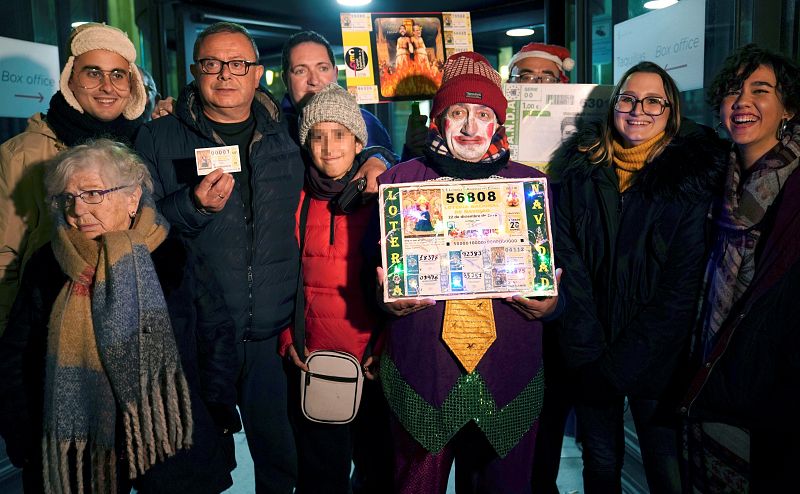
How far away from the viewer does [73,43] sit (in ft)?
8.22

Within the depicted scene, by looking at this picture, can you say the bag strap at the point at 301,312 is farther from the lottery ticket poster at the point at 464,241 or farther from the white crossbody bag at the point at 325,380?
the lottery ticket poster at the point at 464,241

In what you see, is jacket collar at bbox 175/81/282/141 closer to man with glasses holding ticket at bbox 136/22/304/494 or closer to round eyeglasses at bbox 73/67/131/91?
man with glasses holding ticket at bbox 136/22/304/494

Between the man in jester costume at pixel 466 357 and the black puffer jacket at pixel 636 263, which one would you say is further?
the black puffer jacket at pixel 636 263

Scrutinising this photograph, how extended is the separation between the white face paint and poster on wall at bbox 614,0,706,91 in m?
A: 1.94

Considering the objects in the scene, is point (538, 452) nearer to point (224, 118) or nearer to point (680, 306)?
point (680, 306)

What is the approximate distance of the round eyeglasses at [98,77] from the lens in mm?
2523

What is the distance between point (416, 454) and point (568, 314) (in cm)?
77

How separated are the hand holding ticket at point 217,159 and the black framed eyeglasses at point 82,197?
335 mm

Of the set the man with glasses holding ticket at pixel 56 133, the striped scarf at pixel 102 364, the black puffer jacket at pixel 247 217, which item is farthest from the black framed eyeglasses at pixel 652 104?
the man with glasses holding ticket at pixel 56 133

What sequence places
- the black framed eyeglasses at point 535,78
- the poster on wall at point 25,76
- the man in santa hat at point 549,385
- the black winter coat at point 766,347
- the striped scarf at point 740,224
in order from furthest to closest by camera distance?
the poster on wall at point 25,76 → the black framed eyeglasses at point 535,78 → the man in santa hat at point 549,385 → the striped scarf at point 740,224 → the black winter coat at point 766,347

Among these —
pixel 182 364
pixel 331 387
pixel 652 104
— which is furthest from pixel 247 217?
pixel 652 104

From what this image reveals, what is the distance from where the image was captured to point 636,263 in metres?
2.32

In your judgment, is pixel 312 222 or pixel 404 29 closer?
pixel 312 222

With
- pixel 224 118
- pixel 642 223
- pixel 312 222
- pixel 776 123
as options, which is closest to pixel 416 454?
pixel 312 222
